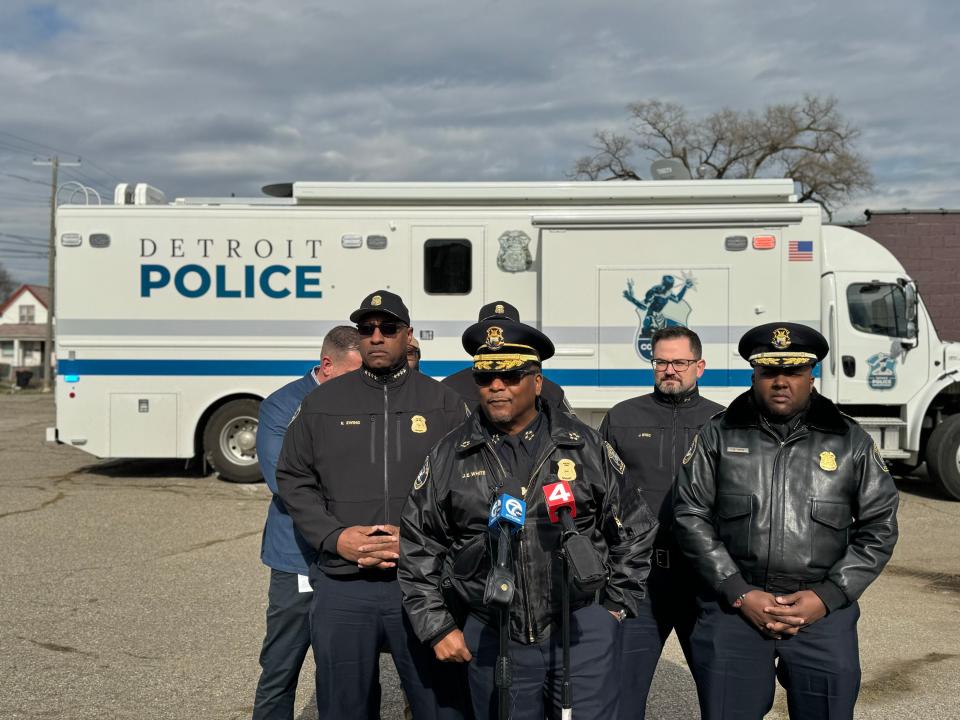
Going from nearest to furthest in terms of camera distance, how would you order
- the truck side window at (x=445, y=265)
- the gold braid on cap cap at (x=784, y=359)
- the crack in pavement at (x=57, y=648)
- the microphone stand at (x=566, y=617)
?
the microphone stand at (x=566, y=617), the gold braid on cap cap at (x=784, y=359), the crack in pavement at (x=57, y=648), the truck side window at (x=445, y=265)

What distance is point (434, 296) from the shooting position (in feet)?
32.2

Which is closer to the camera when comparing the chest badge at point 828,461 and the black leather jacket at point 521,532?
the black leather jacket at point 521,532

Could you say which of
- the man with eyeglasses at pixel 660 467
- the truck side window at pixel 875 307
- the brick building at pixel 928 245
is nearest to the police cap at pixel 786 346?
the man with eyeglasses at pixel 660 467

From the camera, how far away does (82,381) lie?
9.95 meters

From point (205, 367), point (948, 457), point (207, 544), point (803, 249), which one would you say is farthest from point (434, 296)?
point (948, 457)

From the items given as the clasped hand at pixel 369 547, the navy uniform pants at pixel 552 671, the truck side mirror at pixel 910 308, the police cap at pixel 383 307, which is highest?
the truck side mirror at pixel 910 308

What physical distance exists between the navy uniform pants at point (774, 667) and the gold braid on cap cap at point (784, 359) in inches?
32.5

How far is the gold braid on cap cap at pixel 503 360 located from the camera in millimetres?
2785

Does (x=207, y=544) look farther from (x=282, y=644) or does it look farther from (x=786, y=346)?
(x=786, y=346)

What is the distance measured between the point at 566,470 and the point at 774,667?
1.05 m

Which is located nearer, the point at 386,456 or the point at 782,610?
the point at 782,610

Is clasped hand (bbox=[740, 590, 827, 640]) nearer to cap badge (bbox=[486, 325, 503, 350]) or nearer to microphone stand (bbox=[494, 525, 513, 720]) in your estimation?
microphone stand (bbox=[494, 525, 513, 720])

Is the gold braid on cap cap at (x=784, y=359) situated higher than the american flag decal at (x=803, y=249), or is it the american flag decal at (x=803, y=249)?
the american flag decal at (x=803, y=249)

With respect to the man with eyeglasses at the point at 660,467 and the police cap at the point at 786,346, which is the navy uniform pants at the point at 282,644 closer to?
the man with eyeglasses at the point at 660,467
